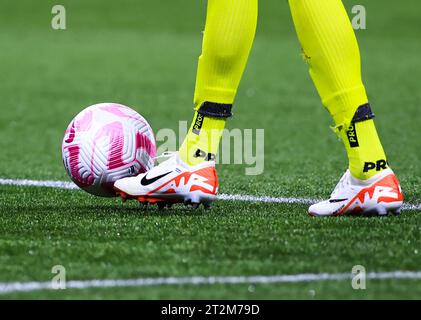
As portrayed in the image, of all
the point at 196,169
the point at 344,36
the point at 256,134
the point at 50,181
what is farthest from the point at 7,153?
the point at 344,36

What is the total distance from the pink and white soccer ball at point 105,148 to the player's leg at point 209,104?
0.24 metres

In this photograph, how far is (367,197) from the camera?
385 centimetres

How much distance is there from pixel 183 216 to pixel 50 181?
1.52m

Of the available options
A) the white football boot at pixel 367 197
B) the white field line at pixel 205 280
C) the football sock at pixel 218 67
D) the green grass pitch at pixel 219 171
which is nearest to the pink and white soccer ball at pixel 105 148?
the green grass pitch at pixel 219 171

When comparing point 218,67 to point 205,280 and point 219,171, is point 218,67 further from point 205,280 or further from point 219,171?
point 219,171

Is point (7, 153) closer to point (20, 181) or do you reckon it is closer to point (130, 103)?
point (20, 181)

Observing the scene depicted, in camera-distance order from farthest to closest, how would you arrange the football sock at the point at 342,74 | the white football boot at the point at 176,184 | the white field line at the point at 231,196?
the white field line at the point at 231,196 < the white football boot at the point at 176,184 < the football sock at the point at 342,74

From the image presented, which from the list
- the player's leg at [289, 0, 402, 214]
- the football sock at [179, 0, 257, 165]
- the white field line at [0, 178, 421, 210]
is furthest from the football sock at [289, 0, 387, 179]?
the white field line at [0, 178, 421, 210]

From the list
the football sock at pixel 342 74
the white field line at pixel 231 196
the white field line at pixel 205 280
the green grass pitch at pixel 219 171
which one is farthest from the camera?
the white field line at pixel 231 196

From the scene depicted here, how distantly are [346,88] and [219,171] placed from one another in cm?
219

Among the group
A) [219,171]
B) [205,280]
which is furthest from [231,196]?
[205,280]

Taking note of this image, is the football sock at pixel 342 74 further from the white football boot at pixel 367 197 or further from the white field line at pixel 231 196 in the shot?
the white field line at pixel 231 196

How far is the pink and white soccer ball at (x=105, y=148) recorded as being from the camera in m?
4.35

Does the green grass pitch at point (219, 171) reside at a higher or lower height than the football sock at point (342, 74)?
lower
